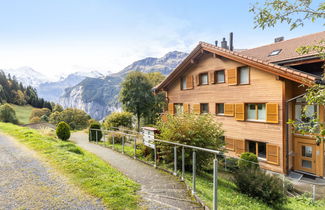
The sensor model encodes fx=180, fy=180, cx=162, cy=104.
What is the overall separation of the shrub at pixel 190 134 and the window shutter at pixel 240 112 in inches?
260

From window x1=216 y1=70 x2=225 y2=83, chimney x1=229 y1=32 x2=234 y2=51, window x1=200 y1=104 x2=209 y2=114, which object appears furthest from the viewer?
chimney x1=229 y1=32 x2=234 y2=51

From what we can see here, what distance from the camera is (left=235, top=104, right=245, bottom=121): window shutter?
1252cm

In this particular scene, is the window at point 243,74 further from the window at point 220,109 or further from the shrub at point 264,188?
the shrub at point 264,188

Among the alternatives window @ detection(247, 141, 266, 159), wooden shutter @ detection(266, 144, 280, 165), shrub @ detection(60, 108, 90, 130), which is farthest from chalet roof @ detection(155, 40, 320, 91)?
shrub @ detection(60, 108, 90, 130)

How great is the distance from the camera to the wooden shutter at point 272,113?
1081 cm

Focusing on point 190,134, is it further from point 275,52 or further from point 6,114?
point 6,114

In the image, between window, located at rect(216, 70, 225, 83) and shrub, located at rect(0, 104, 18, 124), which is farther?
shrub, located at rect(0, 104, 18, 124)

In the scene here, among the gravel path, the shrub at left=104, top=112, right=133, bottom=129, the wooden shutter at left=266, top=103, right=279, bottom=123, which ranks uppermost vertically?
the wooden shutter at left=266, top=103, right=279, bottom=123

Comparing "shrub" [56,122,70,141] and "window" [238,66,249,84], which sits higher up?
"window" [238,66,249,84]

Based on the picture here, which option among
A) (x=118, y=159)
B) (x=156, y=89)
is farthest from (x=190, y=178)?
(x=156, y=89)

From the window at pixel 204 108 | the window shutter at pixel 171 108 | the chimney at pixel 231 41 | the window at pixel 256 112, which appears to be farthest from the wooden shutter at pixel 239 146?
the chimney at pixel 231 41

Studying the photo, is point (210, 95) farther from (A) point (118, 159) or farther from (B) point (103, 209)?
(B) point (103, 209)

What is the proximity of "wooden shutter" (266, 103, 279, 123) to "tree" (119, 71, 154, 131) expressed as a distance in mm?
14721

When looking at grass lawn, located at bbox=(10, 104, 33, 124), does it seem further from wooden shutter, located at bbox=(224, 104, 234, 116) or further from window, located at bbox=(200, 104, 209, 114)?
wooden shutter, located at bbox=(224, 104, 234, 116)
